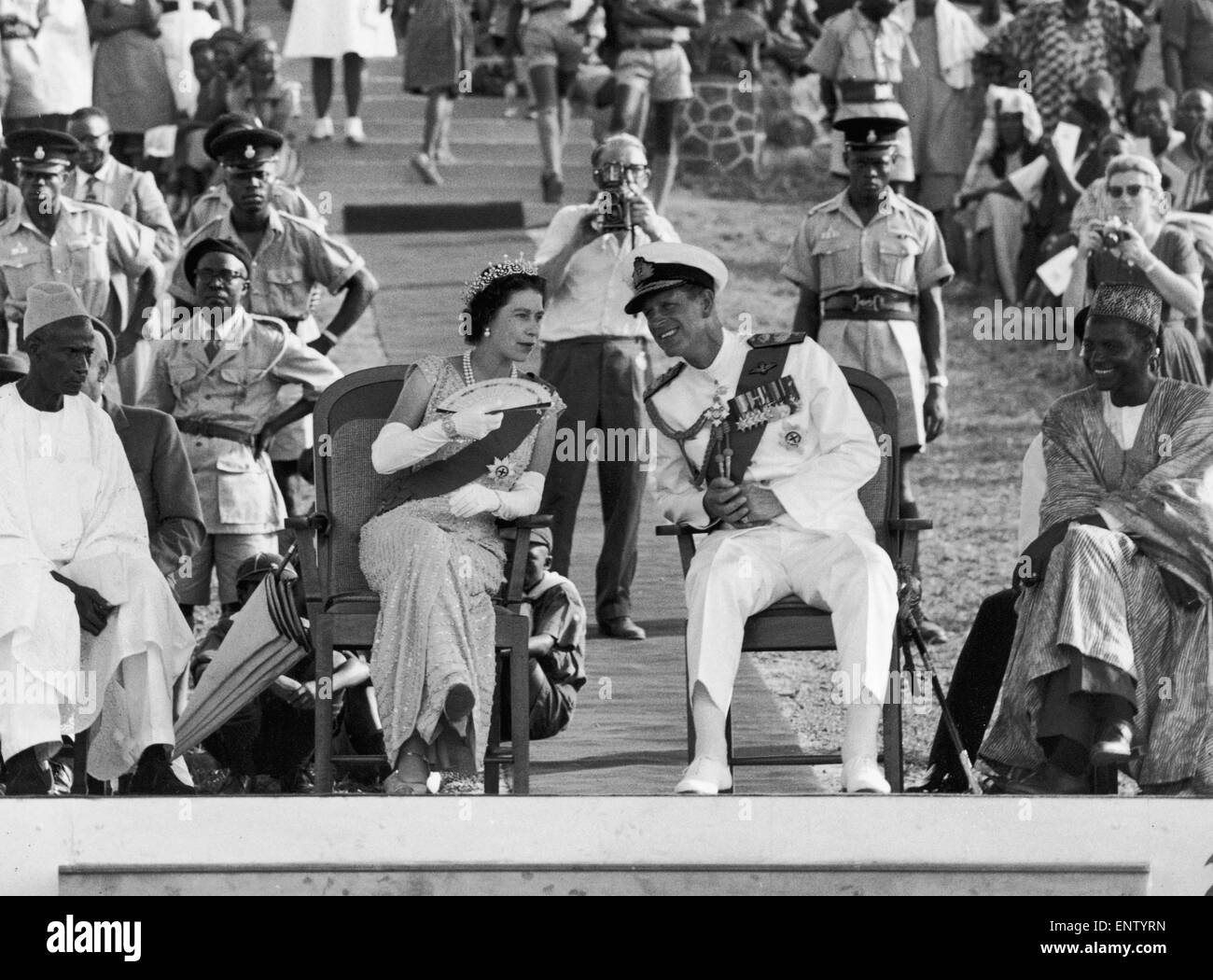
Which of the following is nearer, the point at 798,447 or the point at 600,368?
the point at 798,447

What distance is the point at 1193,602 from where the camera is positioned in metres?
7.84

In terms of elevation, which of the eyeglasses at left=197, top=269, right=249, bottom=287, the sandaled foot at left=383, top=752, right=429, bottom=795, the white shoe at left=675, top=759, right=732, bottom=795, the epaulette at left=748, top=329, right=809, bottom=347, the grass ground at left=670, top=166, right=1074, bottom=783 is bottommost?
the grass ground at left=670, top=166, right=1074, bottom=783

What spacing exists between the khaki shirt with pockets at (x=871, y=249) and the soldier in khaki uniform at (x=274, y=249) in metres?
1.68

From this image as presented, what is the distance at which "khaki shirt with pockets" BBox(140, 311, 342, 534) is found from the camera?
373 inches

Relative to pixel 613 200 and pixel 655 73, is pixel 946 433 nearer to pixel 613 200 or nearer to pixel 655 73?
pixel 655 73

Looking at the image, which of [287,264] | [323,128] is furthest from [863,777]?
[323,128]

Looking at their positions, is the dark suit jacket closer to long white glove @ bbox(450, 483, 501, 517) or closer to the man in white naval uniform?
long white glove @ bbox(450, 483, 501, 517)

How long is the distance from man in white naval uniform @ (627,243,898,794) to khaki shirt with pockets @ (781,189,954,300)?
211 cm

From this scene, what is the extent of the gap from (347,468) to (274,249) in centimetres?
249

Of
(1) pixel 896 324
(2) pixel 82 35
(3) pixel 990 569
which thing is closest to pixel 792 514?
(1) pixel 896 324

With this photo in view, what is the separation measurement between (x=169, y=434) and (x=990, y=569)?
5127 millimetres

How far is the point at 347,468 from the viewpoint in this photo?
8195 millimetres

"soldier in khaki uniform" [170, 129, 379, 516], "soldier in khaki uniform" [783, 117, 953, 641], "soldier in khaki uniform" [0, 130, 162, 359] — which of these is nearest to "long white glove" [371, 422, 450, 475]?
"soldier in khaki uniform" [170, 129, 379, 516]

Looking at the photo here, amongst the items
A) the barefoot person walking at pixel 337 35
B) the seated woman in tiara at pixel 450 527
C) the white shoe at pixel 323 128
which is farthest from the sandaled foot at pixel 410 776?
the white shoe at pixel 323 128
